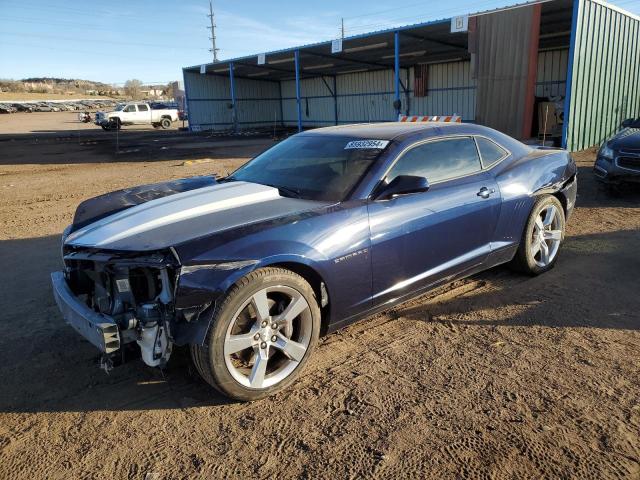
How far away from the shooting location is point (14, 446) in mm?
2498

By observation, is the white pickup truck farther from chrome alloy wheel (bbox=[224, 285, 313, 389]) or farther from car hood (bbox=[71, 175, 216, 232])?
chrome alloy wheel (bbox=[224, 285, 313, 389])

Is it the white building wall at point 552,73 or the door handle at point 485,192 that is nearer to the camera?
the door handle at point 485,192

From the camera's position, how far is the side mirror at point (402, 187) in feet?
10.8

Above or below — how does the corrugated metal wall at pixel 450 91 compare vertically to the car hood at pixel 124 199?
above

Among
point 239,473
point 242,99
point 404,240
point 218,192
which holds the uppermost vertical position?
point 242,99

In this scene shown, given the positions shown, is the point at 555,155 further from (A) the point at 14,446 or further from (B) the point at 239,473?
(A) the point at 14,446

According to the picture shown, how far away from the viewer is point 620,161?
7.60 m

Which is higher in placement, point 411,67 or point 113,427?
point 411,67

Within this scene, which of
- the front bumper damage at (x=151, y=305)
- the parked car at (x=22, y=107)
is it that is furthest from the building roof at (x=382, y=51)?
the parked car at (x=22, y=107)

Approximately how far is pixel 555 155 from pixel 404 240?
100 inches

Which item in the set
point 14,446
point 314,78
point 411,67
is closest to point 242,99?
point 314,78

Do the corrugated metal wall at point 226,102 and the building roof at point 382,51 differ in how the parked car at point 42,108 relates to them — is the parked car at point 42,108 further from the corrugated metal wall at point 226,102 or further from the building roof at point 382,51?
the building roof at point 382,51

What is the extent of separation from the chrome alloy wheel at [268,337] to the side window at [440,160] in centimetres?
121

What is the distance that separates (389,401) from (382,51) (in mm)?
22828
